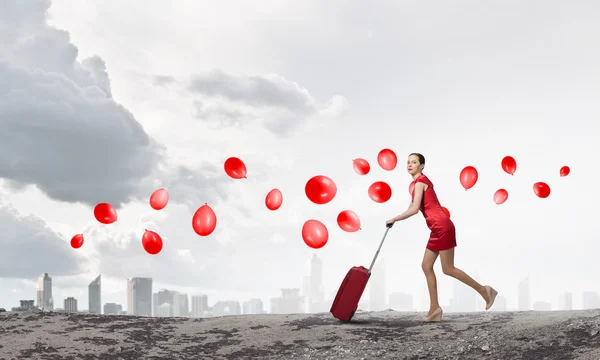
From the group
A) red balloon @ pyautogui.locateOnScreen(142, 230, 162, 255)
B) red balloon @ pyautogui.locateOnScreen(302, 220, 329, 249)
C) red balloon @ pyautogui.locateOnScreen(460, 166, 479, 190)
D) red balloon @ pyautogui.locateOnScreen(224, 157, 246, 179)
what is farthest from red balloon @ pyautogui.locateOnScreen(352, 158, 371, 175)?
red balloon @ pyautogui.locateOnScreen(142, 230, 162, 255)

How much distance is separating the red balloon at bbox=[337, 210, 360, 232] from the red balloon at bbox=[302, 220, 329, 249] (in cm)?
36

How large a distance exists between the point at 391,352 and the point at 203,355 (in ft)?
8.30

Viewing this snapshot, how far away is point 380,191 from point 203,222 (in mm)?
3476

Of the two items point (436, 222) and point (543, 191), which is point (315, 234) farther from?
point (543, 191)

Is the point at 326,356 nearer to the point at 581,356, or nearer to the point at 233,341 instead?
the point at 233,341

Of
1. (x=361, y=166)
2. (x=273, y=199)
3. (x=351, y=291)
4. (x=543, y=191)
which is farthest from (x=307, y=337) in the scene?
(x=543, y=191)

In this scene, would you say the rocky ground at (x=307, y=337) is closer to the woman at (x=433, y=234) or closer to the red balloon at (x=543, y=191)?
the woman at (x=433, y=234)

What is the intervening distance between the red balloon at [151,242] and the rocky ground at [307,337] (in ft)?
6.75

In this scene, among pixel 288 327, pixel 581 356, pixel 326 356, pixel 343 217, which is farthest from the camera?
pixel 343 217

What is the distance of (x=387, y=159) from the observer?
37.7 feet

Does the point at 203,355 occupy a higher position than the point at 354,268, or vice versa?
the point at 354,268

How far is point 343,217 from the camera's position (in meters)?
11.6

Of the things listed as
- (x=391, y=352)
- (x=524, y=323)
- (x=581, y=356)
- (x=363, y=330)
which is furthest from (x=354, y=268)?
(x=581, y=356)

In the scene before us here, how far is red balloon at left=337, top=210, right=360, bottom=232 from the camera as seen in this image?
11547 mm
